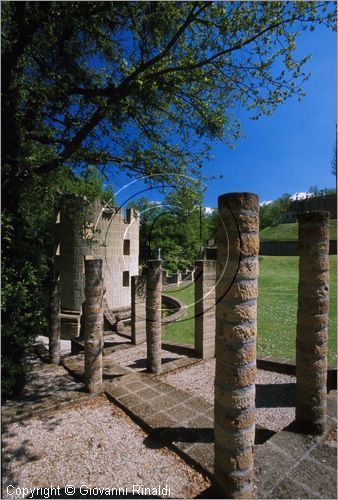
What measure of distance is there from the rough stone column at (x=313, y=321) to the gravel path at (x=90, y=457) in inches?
83.1

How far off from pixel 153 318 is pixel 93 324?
5.99 feet

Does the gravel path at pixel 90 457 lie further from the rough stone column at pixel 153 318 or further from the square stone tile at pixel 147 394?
the rough stone column at pixel 153 318

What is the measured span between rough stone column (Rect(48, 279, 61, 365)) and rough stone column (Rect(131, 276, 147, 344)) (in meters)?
2.78

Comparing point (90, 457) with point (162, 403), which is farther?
point (162, 403)

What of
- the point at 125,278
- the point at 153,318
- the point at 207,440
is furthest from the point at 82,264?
the point at 207,440

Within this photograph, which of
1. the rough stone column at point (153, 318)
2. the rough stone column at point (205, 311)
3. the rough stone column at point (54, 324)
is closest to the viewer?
the rough stone column at point (153, 318)

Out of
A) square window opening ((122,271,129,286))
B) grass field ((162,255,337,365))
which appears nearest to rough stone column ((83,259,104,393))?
grass field ((162,255,337,365))

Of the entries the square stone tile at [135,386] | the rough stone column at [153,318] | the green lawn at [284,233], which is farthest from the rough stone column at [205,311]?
the green lawn at [284,233]

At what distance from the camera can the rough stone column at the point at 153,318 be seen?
7816 mm

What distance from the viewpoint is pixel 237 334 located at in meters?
3.29

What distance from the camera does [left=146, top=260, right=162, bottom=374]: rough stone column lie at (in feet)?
25.6

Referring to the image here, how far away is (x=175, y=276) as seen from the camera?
28875 mm

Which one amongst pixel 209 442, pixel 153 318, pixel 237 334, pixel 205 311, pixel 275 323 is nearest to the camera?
pixel 237 334

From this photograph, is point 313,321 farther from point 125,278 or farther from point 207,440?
point 125,278
